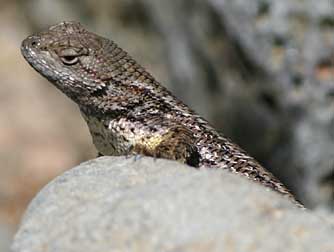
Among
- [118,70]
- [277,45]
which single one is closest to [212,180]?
[118,70]

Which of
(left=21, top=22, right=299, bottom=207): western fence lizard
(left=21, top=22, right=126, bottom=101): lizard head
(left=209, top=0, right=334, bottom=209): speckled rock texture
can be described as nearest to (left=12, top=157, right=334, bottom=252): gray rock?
(left=21, top=22, right=299, bottom=207): western fence lizard

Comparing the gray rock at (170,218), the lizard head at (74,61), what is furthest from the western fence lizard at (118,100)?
the gray rock at (170,218)

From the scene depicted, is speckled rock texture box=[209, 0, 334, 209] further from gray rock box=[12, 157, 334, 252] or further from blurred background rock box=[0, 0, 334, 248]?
gray rock box=[12, 157, 334, 252]

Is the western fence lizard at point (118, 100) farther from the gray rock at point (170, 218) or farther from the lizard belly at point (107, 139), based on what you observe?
the gray rock at point (170, 218)

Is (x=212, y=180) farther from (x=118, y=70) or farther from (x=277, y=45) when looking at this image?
(x=277, y=45)

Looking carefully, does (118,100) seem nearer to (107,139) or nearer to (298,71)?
(107,139)

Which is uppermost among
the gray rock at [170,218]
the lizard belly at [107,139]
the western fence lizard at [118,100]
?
the western fence lizard at [118,100]

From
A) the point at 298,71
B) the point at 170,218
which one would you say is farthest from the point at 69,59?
the point at 298,71
